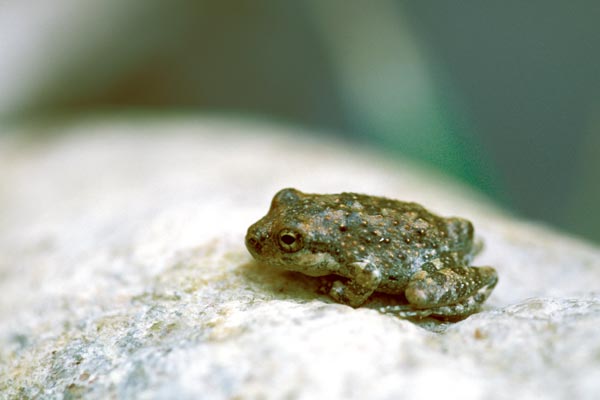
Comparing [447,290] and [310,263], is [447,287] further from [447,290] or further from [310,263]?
[310,263]

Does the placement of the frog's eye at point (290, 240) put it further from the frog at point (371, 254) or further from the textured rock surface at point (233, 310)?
the textured rock surface at point (233, 310)

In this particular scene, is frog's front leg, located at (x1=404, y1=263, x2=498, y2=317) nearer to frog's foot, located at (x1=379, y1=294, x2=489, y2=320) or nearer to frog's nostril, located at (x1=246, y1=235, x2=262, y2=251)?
frog's foot, located at (x1=379, y1=294, x2=489, y2=320)

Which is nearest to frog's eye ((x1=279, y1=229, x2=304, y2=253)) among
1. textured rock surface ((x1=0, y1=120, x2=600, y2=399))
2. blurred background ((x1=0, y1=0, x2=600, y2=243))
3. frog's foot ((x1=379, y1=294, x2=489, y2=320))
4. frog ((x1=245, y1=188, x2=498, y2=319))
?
frog ((x1=245, y1=188, x2=498, y2=319))

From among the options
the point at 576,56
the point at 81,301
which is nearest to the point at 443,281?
the point at 81,301

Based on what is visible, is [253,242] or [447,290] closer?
[447,290]

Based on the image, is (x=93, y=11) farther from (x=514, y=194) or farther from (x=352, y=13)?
(x=514, y=194)

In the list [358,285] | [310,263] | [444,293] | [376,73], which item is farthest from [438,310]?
[376,73]
